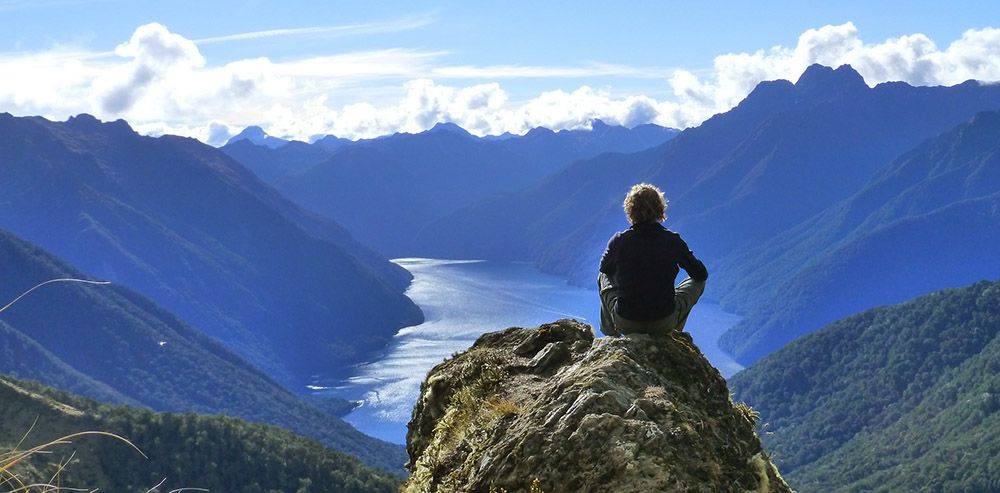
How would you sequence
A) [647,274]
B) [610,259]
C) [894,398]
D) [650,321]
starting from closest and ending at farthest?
[650,321]
[647,274]
[610,259]
[894,398]

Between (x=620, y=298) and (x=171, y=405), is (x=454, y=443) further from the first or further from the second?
(x=171, y=405)

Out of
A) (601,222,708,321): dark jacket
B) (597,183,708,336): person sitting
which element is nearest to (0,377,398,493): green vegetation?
(597,183,708,336): person sitting

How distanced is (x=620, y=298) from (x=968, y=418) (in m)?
142

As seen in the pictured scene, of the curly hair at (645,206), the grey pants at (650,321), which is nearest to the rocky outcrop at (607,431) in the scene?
the grey pants at (650,321)

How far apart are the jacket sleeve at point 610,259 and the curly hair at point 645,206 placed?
286 mm

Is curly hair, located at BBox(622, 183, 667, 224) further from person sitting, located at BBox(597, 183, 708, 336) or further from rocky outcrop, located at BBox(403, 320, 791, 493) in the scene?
rocky outcrop, located at BBox(403, 320, 791, 493)

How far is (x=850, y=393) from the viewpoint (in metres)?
173

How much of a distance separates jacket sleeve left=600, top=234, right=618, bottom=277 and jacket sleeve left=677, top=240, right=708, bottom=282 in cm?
62

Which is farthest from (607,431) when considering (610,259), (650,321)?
(610,259)

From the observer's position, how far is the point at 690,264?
880 cm

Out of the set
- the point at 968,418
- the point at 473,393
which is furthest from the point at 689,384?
the point at 968,418

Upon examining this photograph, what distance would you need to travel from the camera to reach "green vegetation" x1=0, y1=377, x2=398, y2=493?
229 feet

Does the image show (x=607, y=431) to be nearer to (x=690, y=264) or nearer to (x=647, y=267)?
(x=647, y=267)

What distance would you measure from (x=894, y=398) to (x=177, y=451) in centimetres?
13476
